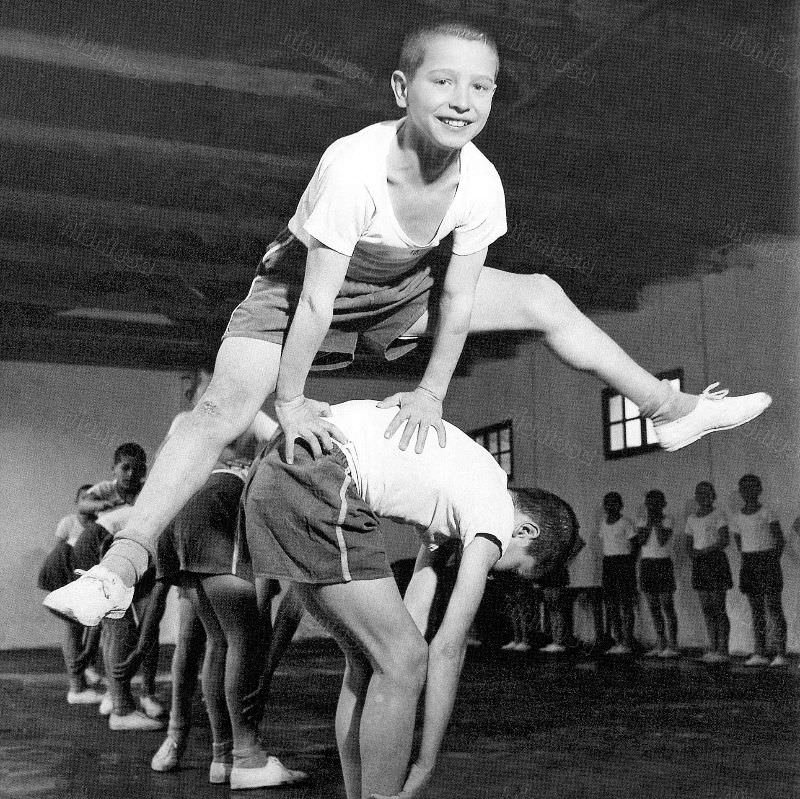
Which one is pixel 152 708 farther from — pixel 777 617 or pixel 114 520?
pixel 777 617

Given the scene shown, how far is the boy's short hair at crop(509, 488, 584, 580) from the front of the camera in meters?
1.92

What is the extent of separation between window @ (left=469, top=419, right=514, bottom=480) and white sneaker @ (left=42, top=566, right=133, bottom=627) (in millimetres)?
6847

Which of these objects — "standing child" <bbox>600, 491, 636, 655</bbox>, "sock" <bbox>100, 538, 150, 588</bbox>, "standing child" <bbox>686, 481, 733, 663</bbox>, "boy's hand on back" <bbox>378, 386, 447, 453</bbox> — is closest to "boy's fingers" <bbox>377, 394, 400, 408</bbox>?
"boy's hand on back" <bbox>378, 386, 447, 453</bbox>

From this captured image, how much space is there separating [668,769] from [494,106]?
2958 millimetres

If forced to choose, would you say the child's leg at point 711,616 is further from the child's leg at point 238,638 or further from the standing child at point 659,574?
the child's leg at point 238,638

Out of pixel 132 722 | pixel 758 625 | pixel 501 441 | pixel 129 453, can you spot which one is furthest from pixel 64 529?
pixel 501 441

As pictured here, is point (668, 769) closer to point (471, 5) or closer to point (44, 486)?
point (471, 5)

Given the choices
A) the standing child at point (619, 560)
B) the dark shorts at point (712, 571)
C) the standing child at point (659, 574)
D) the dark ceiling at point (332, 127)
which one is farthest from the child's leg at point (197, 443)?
the standing child at point (619, 560)

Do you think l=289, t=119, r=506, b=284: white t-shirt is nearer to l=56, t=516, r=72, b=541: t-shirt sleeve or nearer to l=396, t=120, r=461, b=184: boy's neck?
l=396, t=120, r=461, b=184: boy's neck

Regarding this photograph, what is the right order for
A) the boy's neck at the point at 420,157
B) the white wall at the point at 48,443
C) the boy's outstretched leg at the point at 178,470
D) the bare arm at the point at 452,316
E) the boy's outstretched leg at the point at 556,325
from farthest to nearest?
the white wall at the point at 48,443
the boy's outstretched leg at the point at 556,325
the bare arm at the point at 452,316
the boy's neck at the point at 420,157
the boy's outstretched leg at the point at 178,470

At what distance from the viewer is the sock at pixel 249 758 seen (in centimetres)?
247

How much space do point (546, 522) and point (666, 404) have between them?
45cm

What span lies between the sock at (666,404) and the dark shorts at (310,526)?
851 mm

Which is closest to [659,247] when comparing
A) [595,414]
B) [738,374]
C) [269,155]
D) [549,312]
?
[738,374]
